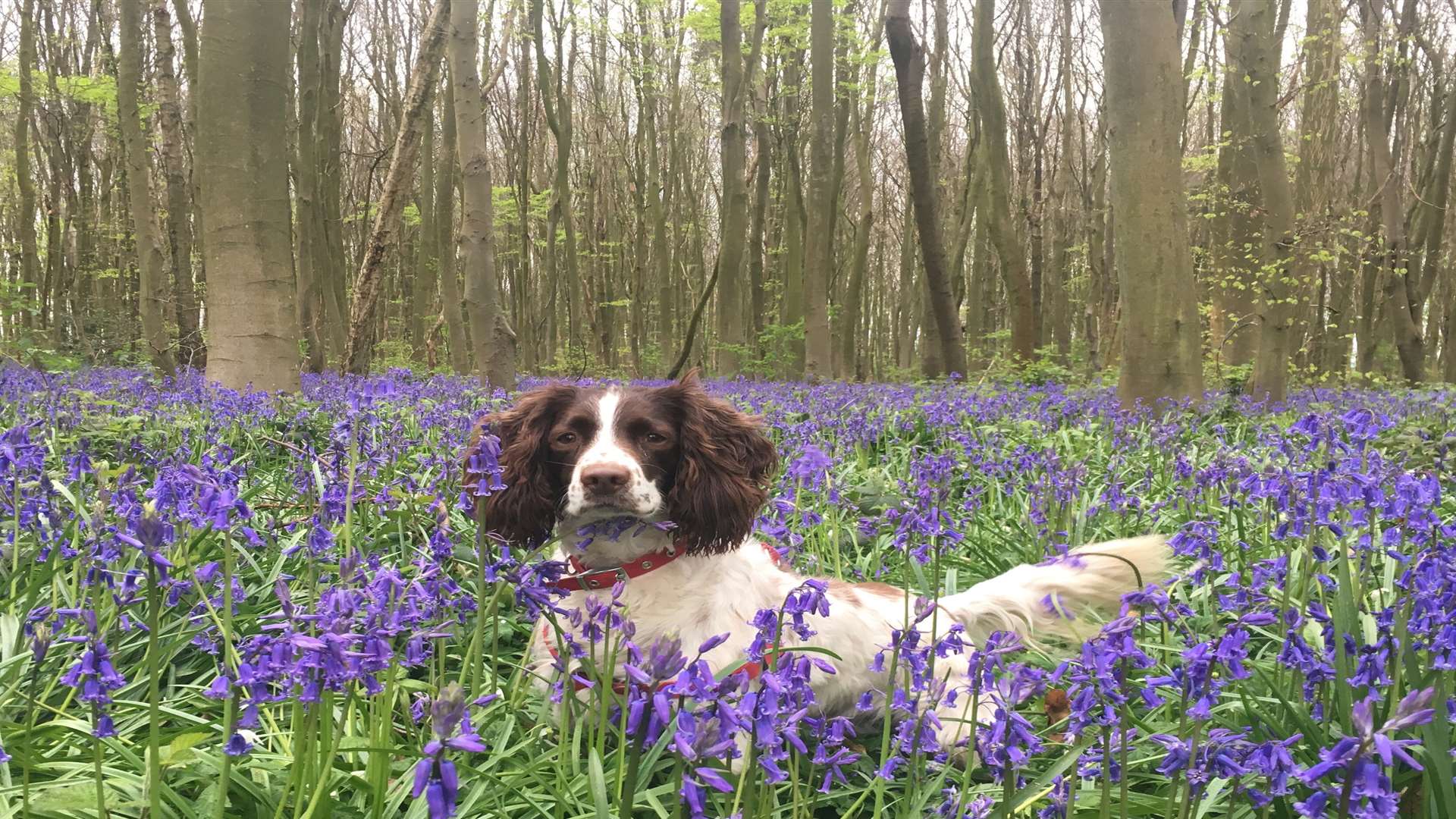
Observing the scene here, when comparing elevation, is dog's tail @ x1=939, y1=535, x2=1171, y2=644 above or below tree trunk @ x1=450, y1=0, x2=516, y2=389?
below

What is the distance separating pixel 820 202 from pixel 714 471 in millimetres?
14403

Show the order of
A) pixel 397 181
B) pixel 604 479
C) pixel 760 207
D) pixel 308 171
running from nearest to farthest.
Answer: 1. pixel 604 479
2. pixel 397 181
3. pixel 308 171
4. pixel 760 207

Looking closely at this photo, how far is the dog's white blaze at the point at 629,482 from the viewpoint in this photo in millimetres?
2414

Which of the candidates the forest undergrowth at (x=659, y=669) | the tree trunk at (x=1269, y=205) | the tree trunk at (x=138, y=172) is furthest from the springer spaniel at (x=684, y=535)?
the tree trunk at (x=138, y=172)

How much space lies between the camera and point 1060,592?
10.3ft

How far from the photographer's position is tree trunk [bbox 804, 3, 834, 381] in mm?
14695

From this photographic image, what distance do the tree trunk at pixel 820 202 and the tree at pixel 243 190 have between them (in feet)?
28.8

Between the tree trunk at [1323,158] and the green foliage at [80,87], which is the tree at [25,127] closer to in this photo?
the green foliage at [80,87]

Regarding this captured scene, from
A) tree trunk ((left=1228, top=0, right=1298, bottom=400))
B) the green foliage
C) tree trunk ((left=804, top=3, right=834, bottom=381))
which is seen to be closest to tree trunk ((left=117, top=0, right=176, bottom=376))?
the green foliage

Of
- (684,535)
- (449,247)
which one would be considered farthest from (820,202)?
(684,535)

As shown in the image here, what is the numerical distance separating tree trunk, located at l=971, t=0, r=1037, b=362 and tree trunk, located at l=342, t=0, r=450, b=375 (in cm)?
928

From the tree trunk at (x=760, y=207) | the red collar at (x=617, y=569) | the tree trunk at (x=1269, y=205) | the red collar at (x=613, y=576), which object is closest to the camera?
the red collar at (x=613, y=576)

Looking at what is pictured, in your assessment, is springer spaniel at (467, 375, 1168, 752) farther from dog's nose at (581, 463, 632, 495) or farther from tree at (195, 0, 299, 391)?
tree at (195, 0, 299, 391)

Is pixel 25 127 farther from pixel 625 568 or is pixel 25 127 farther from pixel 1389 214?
pixel 1389 214
